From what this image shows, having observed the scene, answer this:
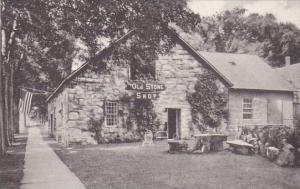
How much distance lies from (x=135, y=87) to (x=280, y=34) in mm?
24893

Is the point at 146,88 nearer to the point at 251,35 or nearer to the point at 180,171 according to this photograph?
the point at 180,171

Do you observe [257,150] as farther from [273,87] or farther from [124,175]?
[273,87]

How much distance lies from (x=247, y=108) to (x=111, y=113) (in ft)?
32.1

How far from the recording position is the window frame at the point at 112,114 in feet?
77.0

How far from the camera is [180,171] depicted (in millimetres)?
12133

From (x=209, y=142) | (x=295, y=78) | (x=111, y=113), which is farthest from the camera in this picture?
(x=295, y=78)

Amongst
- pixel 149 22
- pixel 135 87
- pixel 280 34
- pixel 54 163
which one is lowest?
pixel 54 163

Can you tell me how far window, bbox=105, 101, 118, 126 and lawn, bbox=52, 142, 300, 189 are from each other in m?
6.81

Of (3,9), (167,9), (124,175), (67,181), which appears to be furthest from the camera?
(3,9)

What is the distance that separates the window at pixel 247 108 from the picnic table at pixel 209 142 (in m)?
11.3

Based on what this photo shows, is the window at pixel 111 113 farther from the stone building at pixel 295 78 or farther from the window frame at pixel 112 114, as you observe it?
the stone building at pixel 295 78

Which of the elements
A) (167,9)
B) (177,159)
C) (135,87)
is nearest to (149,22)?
(167,9)

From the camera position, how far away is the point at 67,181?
10.7 meters

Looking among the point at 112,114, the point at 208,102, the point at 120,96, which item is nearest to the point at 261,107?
the point at 208,102
